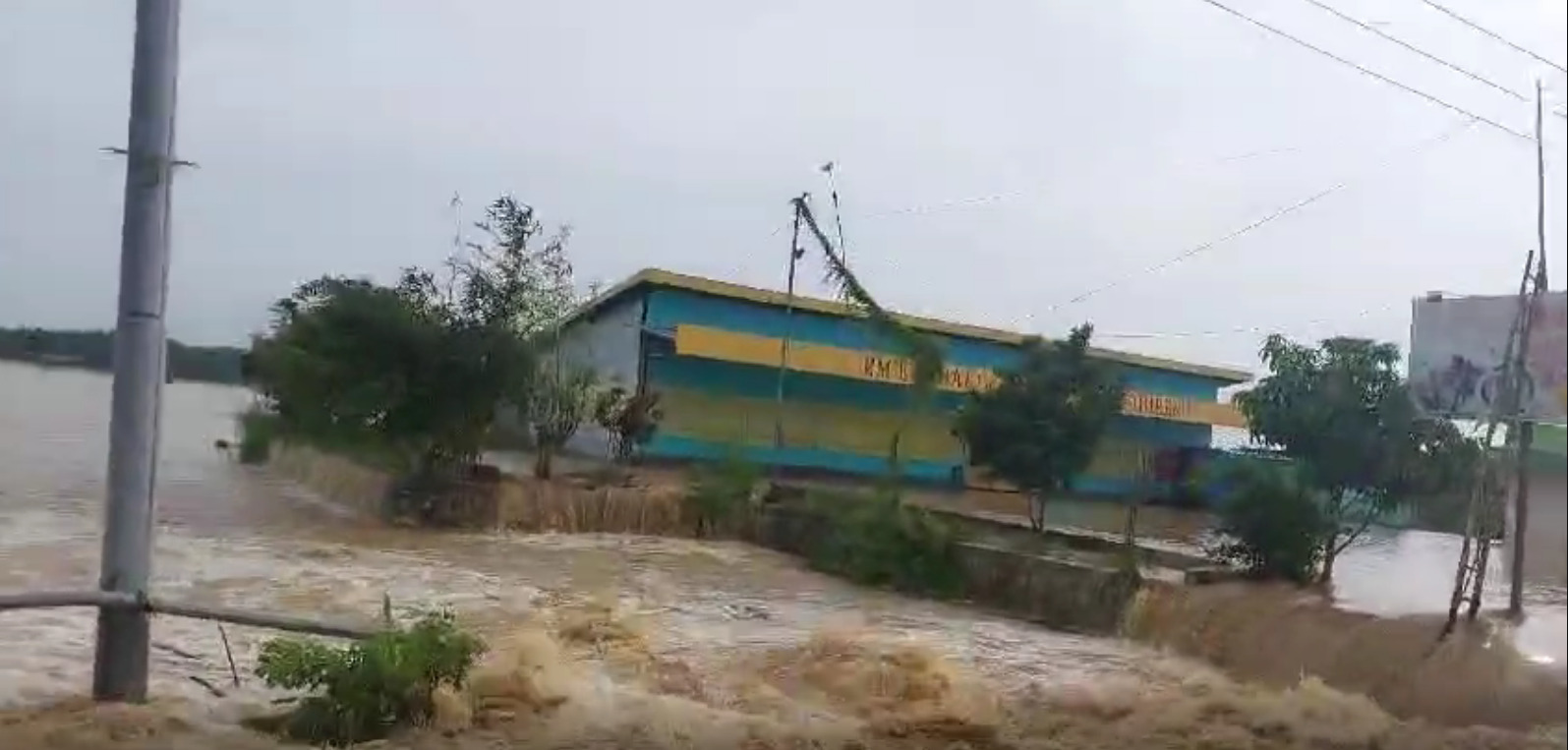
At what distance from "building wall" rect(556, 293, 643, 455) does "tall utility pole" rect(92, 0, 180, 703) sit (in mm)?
1916

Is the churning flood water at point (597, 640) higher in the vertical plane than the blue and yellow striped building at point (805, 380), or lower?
lower

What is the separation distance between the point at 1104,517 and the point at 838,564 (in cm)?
128

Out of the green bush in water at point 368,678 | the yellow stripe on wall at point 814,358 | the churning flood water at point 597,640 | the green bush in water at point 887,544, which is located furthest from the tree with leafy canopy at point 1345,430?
the green bush in water at point 368,678

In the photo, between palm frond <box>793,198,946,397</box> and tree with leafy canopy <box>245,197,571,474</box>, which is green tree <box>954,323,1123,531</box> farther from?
tree with leafy canopy <box>245,197,571,474</box>

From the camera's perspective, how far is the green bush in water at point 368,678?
190 inches

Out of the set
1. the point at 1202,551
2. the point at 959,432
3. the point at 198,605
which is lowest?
the point at 198,605

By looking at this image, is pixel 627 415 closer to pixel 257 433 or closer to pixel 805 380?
pixel 805 380

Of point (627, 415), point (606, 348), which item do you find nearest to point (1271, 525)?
point (627, 415)

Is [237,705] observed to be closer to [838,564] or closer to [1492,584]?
[838,564]

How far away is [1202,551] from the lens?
5.63m

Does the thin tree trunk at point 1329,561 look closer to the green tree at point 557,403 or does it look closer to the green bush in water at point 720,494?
the green bush in water at point 720,494

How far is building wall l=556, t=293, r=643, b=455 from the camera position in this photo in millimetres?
6348

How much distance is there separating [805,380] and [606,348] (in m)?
0.97

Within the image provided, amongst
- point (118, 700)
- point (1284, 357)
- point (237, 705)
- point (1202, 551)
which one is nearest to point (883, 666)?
point (1202, 551)
